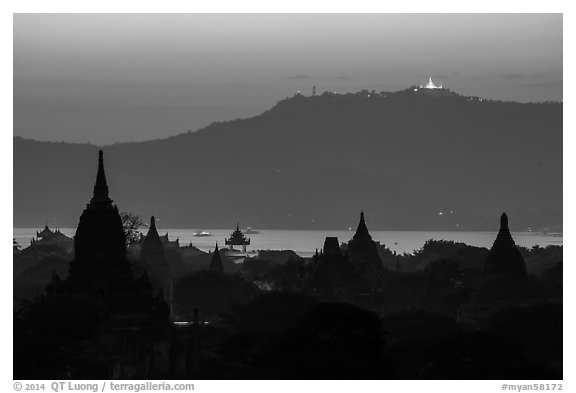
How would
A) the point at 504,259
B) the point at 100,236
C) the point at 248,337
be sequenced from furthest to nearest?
the point at 504,259 → the point at 100,236 → the point at 248,337

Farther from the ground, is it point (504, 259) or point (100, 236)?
point (100, 236)

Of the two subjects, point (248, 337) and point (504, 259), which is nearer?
point (248, 337)

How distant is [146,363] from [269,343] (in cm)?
1274

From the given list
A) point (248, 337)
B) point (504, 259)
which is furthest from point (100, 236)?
point (504, 259)

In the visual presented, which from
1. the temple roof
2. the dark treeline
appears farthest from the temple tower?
the temple roof

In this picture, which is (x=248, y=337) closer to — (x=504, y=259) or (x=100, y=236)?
(x=100, y=236)

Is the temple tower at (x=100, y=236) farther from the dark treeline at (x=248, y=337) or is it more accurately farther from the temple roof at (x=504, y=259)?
the temple roof at (x=504, y=259)

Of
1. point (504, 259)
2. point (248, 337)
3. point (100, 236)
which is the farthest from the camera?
point (504, 259)

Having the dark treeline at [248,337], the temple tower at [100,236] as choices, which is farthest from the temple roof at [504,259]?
the temple tower at [100,236]

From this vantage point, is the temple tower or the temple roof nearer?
the temple tower

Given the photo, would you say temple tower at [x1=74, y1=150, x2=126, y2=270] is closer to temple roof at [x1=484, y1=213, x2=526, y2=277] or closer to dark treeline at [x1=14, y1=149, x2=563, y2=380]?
dark treeline at [x1=14, y1=149, x2=563, y2=380]

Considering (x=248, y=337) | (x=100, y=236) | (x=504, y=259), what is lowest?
(x=248, y=337)
